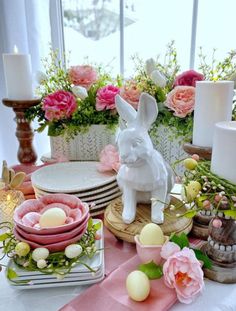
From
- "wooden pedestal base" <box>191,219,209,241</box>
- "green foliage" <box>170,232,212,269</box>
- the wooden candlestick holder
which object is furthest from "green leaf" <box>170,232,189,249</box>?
the wooden candlestick holder

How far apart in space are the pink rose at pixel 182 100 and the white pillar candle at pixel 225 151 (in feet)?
0.98

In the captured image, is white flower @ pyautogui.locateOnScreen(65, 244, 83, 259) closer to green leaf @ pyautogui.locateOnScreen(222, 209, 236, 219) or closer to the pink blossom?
the pink blossom

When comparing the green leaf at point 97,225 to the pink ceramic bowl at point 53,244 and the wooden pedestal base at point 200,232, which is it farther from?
the wooden pedestal base at point 200,232

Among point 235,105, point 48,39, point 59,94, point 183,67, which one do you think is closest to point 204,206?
point 235,105

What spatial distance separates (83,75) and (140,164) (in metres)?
0.42

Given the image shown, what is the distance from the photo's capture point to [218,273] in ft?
1.60

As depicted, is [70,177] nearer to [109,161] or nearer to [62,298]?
[109,161]

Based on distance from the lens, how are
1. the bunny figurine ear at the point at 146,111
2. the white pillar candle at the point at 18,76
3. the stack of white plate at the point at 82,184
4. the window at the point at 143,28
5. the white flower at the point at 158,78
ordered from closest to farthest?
the bunny figurine ear at the point at 146,111, the stack of white plate at the point at 82,184, the white flower at the point at 158,78, the white pillar candle at the point at 18,76, the window at the point at 143,28

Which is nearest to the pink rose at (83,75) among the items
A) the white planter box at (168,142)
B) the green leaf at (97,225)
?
the white planter box at (168,142)

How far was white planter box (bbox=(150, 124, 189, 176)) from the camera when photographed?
84cm

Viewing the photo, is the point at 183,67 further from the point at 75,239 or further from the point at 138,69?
the point at 75,239

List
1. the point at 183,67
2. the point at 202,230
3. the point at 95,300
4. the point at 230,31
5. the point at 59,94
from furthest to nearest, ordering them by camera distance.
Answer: the point at 183,67 < the point at 230,31 < the point at 59,94 < the point at 202,230 < the point at 95,300

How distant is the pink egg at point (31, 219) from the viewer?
0.50 metres

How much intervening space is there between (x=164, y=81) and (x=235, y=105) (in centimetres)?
19
